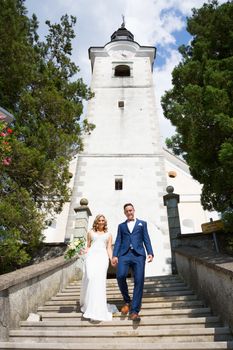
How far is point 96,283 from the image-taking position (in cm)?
434

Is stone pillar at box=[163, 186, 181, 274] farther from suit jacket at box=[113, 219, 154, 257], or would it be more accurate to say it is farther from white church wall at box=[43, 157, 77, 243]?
white church wall at box=[43, 157, 77, 243]

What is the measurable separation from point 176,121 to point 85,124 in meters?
3.60

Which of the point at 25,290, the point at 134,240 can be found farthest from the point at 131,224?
the point at 25,290

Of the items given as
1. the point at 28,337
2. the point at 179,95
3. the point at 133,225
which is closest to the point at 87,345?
the point at 28,337

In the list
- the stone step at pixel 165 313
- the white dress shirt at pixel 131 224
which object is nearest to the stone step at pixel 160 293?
the stone step at pixel 165 313

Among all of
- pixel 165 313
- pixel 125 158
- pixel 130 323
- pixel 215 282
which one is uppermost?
pixel 125 158

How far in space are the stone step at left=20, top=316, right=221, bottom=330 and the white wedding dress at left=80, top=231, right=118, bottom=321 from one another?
124 millimetres

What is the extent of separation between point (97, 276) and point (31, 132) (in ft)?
16.6

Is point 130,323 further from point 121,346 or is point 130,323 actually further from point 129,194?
point 129,194

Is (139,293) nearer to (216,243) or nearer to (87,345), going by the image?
(87,345)

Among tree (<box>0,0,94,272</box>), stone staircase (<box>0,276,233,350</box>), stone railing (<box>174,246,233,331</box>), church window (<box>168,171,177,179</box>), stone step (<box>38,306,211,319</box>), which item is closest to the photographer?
stone staircase (<box>0,276,233,350</box>)

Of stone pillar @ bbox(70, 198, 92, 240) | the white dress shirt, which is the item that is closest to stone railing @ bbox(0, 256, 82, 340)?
the white dress shirt

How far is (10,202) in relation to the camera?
276 inches

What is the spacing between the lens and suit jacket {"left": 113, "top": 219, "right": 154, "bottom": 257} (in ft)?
14.5
